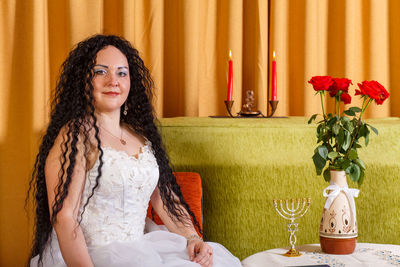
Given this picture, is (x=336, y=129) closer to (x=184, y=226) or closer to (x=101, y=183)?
(x=184, y=226)

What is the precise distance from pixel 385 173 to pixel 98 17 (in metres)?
1.26

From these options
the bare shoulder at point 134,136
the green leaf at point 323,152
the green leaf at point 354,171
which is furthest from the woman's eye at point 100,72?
the green leaf at point 354,171

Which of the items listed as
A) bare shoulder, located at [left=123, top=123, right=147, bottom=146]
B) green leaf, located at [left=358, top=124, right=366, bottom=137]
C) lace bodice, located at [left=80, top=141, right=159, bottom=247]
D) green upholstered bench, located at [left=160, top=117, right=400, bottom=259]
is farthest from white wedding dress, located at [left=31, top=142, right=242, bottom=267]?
green leaf, located at [left=358, top=124, right=366, bottom=137]

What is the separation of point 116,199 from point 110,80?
0.33m

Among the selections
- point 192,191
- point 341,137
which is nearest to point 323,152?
point 341,137

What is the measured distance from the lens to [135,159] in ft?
4.51

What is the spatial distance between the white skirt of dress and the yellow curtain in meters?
0.67

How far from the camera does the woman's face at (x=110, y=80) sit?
1.37 m

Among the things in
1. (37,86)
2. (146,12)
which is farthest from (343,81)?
(37,86)

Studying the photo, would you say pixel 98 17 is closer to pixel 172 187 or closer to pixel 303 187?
pixel 172 187

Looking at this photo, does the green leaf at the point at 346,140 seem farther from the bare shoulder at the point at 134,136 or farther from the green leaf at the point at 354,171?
the bare shoulder at the point at 134,136

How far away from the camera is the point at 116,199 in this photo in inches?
52.2

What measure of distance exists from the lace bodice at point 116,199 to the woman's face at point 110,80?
0.46 ft

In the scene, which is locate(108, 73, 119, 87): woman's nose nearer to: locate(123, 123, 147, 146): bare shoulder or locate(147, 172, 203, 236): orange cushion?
locate(123, 123, 147, 146): bare shoulder
